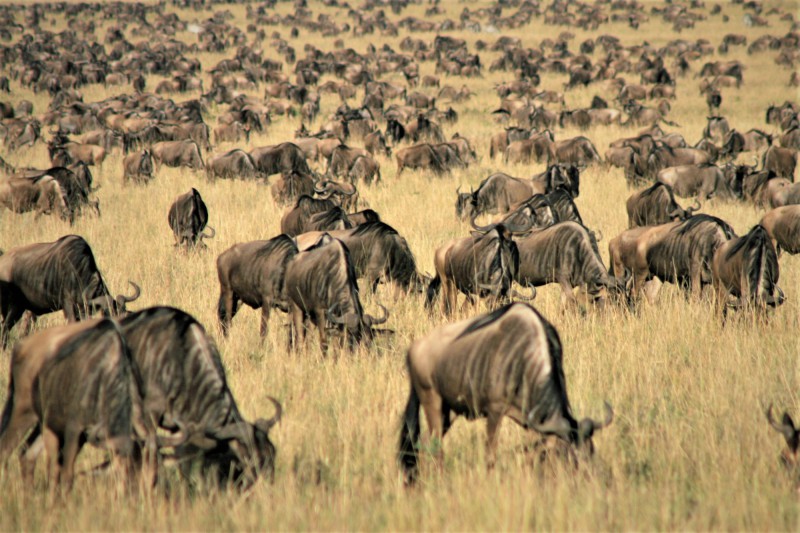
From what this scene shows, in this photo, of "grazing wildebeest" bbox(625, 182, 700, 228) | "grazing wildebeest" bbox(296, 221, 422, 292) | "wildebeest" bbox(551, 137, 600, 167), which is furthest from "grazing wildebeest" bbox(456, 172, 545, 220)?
"wildebeest" bbox(551, 137, 600, 167)

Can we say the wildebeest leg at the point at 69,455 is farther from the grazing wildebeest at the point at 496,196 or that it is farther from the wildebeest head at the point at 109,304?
the grazing wildebeest at the point at 496,196

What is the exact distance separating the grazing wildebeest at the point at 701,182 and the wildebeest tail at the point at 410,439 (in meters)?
Result: 12.8

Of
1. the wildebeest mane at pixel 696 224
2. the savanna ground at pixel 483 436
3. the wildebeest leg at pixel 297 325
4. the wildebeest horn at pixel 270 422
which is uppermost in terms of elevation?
the wildebeest mane at pixel 696 224

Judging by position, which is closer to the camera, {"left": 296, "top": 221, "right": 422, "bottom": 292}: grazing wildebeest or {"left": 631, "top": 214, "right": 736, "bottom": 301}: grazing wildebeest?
{"left": 631, "top": 214, "right": 736, "bottom": 301}: grazing wildebeest

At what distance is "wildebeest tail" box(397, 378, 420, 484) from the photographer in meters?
4.39

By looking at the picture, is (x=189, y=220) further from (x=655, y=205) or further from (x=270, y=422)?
(x=270, y=422)

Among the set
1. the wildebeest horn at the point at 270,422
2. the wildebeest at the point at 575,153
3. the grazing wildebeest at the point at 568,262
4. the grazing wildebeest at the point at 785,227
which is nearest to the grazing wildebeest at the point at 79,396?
the wildebeest horn at the point at 270,422

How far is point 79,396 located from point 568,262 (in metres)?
5.68

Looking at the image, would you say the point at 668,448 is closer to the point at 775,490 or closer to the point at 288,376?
the point at 775,490

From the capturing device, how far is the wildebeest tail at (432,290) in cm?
869

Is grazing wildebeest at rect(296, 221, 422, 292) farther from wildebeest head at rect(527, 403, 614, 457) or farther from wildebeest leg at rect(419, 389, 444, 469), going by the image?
wildebeest head at rect(527, 403, 614, 457)

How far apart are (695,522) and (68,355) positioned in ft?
10.9

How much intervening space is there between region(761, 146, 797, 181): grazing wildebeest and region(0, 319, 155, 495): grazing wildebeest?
55.3ft

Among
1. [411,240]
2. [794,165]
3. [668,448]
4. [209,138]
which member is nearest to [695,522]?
[668,448]
